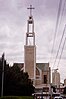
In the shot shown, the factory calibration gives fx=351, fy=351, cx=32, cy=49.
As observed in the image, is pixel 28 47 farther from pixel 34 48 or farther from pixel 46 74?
pixel 46 74

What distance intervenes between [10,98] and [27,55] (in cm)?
10699

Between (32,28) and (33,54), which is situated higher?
(32,28)

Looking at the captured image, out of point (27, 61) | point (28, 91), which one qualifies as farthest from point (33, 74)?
point (28, 91)

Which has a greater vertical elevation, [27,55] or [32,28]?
[32,28]

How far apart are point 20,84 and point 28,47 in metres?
66.2

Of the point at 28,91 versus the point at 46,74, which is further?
the point at 46,74

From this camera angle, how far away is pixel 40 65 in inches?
7249

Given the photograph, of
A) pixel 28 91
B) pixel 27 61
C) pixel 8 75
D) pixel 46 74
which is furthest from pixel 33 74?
pixel 8 75

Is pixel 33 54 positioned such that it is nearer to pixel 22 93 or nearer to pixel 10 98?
pixel 22 93

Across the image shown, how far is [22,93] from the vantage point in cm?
9038

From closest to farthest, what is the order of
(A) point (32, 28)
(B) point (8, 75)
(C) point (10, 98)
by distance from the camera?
(C) point (10, 98) < (B) point (8, 75) < (A) point (32, 28)

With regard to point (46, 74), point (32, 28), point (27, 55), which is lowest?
point (46, 74)

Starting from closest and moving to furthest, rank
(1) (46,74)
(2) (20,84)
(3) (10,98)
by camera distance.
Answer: (3) (10,98)
(2) (20,84)
(1) (46,74)

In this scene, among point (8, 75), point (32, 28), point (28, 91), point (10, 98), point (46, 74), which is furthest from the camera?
point (46, 74)
